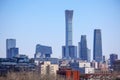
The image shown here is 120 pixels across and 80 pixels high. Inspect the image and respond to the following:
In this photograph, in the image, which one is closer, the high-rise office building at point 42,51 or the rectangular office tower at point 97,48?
the high-rise office building at point 42,51

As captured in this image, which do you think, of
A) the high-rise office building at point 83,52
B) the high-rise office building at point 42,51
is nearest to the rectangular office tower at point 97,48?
the high-rise office building at point 83,52

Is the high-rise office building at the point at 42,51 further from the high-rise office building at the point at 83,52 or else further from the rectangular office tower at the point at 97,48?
the rectangular office tower at the point at 97,48

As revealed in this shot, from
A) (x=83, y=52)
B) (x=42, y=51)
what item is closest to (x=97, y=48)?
(x=83, y=52)

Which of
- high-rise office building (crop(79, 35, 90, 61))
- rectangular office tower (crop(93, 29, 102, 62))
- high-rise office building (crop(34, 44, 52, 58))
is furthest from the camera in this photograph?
high-rise office building (crop(79, 35, 90, 61))

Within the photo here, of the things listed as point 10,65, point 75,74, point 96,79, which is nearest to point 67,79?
point 75,74

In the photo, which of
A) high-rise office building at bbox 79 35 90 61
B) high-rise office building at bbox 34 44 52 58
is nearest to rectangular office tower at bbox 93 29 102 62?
high-rise office building at bbox 79 35 90 61

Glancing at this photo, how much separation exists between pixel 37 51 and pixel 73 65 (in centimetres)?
5238

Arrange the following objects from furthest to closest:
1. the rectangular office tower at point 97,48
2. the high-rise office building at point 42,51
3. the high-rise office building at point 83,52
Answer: the high-rise office building at point 83,52 → the rectangular office tower at point 97,48 → the high-rise office building at point 42,51

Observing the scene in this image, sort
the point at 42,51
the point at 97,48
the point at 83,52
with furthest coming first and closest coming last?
1. the point at 83,52
2. the point at 97,48
3. the point at 42,51

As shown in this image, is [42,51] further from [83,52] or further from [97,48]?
[97,48]

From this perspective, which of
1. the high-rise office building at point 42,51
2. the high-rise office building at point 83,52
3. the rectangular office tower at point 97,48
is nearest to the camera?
the high-rise office building at point 42,51

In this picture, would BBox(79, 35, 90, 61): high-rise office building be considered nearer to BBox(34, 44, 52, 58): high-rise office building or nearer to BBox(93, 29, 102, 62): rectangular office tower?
BBox(93, 29, 102, 62): rectangular office tower

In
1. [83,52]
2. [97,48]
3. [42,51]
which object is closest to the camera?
[42,51]

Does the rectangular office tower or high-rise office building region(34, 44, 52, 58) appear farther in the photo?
the rectangular office tower
